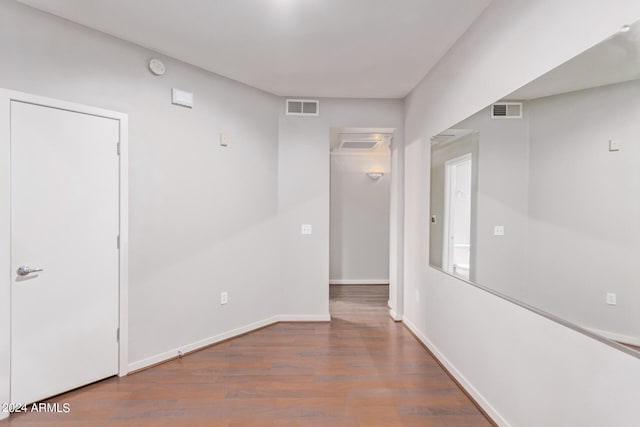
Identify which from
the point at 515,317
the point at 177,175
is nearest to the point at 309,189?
the point at 177,175

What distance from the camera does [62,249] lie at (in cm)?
249

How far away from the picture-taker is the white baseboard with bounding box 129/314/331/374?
9.75 feet

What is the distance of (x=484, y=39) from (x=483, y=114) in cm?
54

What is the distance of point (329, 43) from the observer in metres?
2.80

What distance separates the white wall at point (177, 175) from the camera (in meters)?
2.45

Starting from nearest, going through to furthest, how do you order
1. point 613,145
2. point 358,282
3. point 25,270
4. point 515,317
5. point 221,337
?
point 613,145 < point 515,317 < point 25,270 < point 221,337 < point 358,282

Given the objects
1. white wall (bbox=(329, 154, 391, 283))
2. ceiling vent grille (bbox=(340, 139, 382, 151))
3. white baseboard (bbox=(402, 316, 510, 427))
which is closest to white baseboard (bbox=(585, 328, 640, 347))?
white baseboard (bbox=(402, 316, 510, 427))

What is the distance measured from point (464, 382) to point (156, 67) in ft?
12.3

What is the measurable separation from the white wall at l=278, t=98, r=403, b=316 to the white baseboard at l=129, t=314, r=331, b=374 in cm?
7

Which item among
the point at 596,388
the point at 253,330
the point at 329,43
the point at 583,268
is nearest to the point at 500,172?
the point at 583,268

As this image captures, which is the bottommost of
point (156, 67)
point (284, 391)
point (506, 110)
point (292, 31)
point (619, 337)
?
point (284, 391)

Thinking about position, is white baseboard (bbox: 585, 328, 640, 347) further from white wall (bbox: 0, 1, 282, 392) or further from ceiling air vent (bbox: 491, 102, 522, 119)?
white wall (bbox: 0, 1, 282, 392)

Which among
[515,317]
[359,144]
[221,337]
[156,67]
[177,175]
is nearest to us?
[515,317]

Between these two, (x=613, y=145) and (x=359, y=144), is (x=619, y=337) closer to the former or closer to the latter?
(x=613, y=145)
